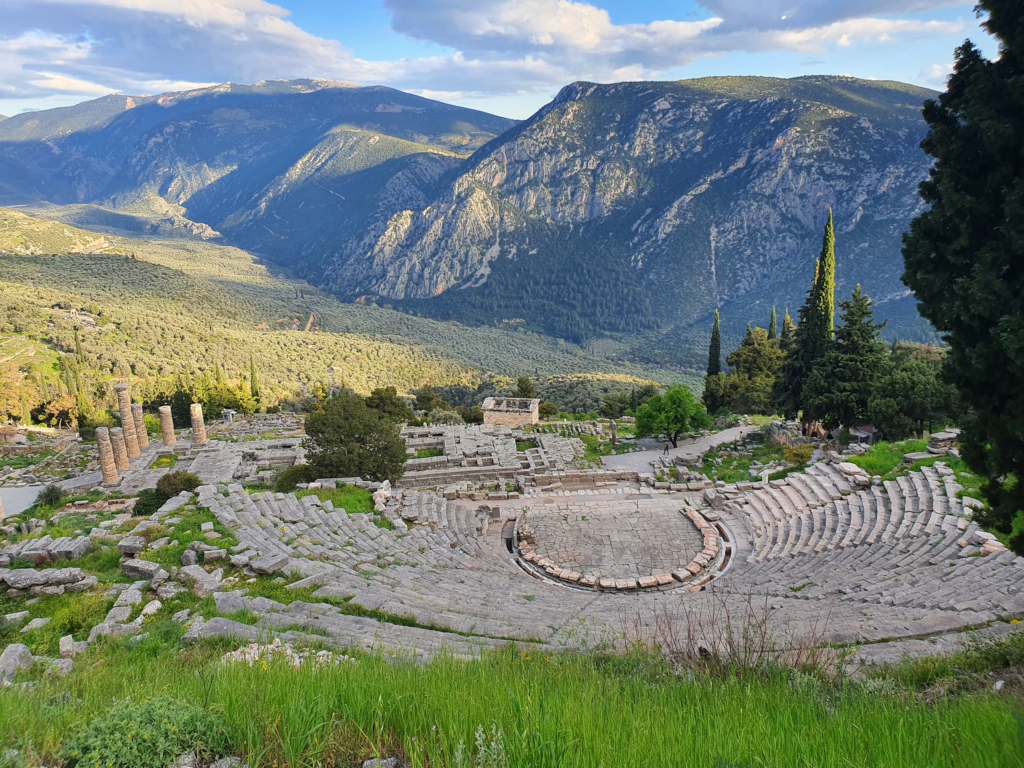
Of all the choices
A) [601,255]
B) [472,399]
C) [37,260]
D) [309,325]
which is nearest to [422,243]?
[601,255]

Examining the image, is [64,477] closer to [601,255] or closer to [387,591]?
[387,591]

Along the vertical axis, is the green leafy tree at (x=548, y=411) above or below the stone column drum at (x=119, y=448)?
below

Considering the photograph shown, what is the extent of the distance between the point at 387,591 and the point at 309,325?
390 ft

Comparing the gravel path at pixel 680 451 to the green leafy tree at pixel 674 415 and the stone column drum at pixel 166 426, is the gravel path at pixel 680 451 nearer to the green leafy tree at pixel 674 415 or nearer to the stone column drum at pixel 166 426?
the green leafy tree at pixel 674 415

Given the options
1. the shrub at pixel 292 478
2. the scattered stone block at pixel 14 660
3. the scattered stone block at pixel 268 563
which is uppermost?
the scattered stone block at pixel 14 660

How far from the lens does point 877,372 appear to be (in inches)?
1048

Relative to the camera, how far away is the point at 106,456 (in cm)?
2570

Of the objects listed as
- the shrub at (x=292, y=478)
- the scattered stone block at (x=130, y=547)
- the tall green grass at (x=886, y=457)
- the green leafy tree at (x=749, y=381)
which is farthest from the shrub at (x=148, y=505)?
the green leafy tree at (x=749, y=381)

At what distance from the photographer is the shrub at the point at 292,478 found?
20625 millimetres

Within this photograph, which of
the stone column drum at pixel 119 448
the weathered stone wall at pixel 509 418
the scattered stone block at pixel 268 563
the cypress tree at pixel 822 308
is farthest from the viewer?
the weathered stone wall at pixel 509 418

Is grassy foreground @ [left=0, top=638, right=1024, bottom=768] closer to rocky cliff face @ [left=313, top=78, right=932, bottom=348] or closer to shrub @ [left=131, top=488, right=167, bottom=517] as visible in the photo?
shrub @ [left=131, top=488, right=167, bottom=517]

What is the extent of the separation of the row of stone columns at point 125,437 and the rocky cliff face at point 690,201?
442ft

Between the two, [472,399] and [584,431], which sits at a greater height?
[584,431]

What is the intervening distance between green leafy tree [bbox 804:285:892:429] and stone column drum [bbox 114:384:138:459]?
3386 centimetres
